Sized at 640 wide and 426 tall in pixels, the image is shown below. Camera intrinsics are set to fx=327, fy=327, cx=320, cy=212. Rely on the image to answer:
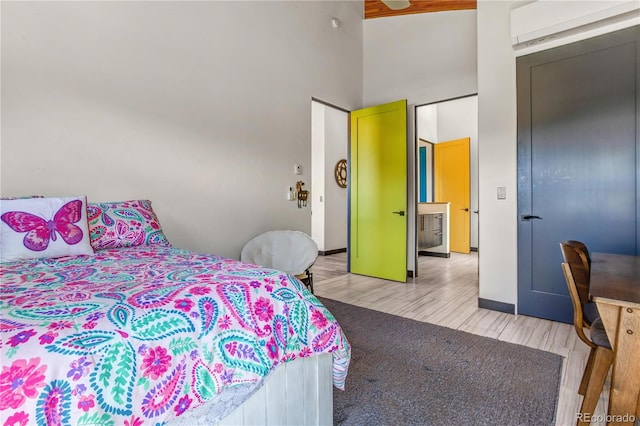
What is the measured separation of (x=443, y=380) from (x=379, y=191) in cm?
280

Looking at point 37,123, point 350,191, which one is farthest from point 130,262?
point 350,191

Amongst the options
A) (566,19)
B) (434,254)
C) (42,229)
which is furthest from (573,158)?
(434,254)

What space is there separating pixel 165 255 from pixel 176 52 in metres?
1.91

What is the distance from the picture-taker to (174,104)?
2730mm

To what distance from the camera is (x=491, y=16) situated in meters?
Answer: 2.93

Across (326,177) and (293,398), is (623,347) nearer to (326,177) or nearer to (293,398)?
(293,398)

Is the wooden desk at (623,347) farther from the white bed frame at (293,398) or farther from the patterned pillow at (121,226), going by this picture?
the patterned pillow at (121,226)

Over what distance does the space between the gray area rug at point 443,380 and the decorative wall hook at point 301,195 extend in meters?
1.68

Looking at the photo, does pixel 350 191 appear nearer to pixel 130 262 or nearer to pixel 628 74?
pixel 628 74

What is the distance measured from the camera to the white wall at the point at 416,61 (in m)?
3.80

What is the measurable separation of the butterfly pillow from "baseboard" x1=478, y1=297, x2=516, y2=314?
3.13m

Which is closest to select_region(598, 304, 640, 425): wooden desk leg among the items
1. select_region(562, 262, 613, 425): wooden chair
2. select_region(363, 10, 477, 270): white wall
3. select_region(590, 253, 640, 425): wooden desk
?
select_region(590, 253, 640, 425): wooden desk

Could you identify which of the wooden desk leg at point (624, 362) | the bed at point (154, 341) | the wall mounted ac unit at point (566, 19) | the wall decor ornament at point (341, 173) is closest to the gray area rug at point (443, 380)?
the bed at point (154, 341)

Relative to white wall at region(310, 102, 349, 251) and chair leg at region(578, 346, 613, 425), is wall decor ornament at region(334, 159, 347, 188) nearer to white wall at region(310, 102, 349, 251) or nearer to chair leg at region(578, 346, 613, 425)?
white wall at region(310, 102, 349, 251)
